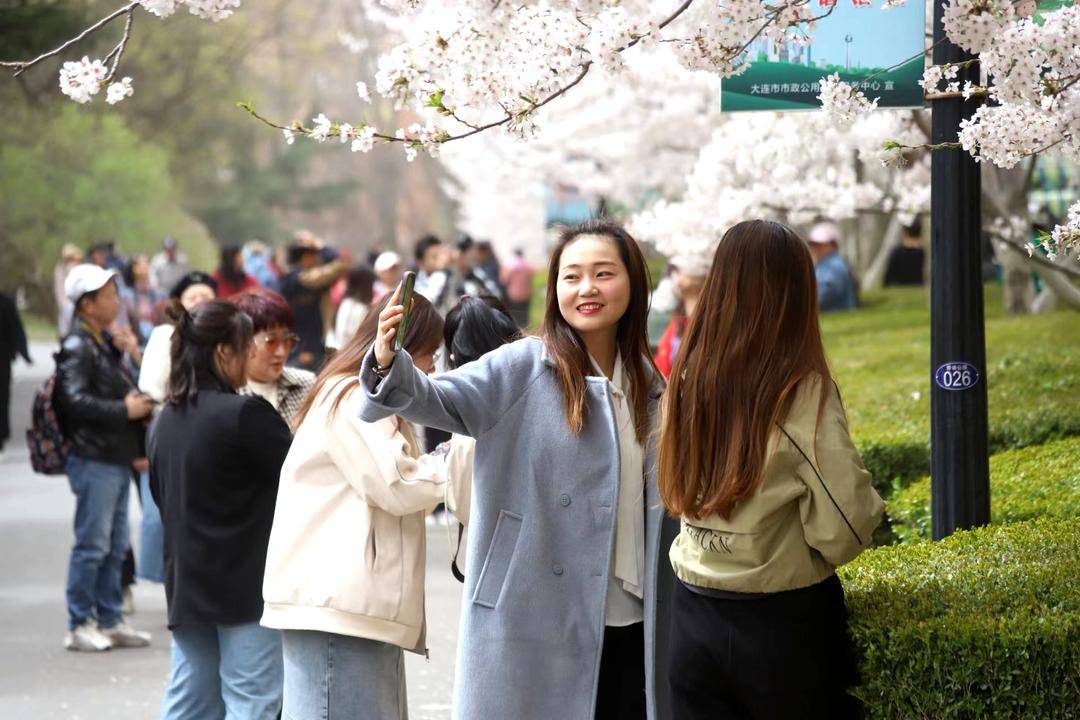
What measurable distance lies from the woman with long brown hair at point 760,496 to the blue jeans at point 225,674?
2.02 meters

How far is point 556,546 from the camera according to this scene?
3.93 meters

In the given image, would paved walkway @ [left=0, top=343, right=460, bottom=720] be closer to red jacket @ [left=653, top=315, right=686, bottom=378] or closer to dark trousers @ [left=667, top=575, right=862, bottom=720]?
red jacket @ [left=653, top=315, right=686, bottom=378]

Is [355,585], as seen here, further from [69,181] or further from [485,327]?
[69,181]

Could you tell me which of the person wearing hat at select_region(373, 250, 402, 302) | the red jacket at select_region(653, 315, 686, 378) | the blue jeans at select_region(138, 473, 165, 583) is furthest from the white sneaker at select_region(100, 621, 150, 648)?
A: the person wearing hat at select_region(373, 250, 402, 302)

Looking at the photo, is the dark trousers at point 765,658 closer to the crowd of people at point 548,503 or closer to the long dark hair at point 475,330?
the crowd of people at point 548,503

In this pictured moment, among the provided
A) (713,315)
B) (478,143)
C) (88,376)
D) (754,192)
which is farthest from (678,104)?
(713,315)

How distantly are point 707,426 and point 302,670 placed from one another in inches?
60.4

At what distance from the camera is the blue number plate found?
4789 mm

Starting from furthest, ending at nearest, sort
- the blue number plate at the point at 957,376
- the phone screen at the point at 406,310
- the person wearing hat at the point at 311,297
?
the person wearing hat at the point at 311,297 → the blue number plate at the point at 957,376 → the phone screen at the point at 406,310

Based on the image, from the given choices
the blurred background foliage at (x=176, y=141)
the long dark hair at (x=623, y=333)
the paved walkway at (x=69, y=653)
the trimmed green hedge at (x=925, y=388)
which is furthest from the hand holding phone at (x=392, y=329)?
the blurred background foliage at (x=176, y=141)

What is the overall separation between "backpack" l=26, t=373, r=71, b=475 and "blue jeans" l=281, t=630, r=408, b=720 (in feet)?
13.0

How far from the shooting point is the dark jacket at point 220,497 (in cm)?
523

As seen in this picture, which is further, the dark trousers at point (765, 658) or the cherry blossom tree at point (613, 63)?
the cherry blossom tree at point (613, 63)

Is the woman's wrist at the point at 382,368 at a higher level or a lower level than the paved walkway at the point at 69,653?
higher
